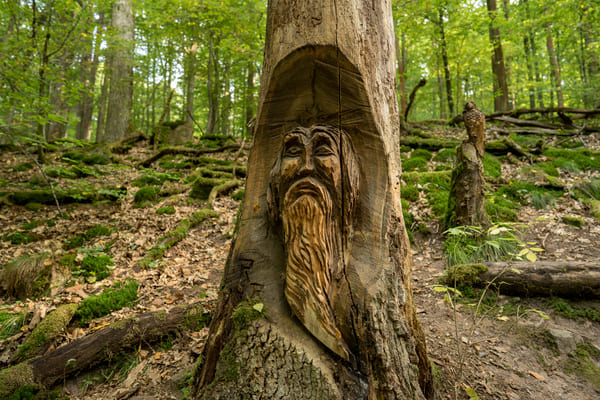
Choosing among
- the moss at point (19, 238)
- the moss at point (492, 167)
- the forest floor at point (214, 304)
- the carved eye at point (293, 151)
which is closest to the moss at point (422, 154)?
the moss at point (492, 167)

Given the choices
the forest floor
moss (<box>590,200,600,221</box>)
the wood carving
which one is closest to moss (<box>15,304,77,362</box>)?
the forest floor

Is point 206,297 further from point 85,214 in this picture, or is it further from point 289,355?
point 85,214

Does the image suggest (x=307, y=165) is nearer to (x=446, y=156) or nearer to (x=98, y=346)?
(x=98, y=346)

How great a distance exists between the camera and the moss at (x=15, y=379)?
2.37 meters

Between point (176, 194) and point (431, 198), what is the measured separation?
6.18 metres

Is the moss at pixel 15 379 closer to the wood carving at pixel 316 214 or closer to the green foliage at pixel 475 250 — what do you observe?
the wood carving at pixel 316 214

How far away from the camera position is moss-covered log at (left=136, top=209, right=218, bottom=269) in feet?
15.3

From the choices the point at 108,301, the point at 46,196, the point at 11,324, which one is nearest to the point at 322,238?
the point at 108,301

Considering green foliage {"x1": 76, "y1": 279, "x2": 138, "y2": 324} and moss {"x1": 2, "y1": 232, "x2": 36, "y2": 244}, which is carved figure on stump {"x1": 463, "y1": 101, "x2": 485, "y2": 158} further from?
moss {"x1": 2, "y1": 232, "x2": 36, "y2": 244}

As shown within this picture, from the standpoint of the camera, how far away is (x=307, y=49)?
1.94 metres

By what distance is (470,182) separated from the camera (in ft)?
15.6

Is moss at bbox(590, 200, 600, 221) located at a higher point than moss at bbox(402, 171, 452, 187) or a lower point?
lower

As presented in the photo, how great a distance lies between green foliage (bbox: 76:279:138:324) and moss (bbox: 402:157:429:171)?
22.9 feet

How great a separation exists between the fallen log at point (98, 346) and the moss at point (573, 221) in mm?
6287
